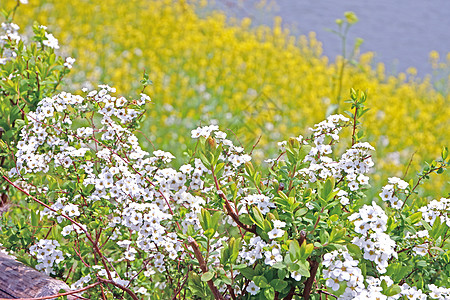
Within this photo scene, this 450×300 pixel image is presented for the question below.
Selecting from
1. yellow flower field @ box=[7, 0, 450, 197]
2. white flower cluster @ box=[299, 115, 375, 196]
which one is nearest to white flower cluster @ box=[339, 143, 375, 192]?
white flower cluster @ box=[299, 115, 375, 196]

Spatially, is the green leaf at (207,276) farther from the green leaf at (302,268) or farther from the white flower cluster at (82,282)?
the white flower cluster at (82,282)

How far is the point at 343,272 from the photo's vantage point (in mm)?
1437

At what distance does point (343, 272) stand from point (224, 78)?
4.43 m

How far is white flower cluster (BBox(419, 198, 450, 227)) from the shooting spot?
173 cm

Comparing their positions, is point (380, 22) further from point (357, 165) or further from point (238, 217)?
point (238, 217)

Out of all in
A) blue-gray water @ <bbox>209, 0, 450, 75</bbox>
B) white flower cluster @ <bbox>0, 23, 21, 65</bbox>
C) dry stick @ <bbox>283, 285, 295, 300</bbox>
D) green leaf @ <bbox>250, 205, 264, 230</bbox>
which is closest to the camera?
green leaf @ <bbox>250, 205, 264, 230</bbox>

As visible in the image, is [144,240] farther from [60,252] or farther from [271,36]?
[271,36]

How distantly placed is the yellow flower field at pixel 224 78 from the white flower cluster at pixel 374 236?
8.76 feet

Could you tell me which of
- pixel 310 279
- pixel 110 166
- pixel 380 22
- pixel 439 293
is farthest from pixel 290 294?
pixel 380 22

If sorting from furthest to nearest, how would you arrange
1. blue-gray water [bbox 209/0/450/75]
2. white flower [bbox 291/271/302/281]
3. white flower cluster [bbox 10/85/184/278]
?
blue-gray water [bbox 209/0/450/75]
white flower cluster [bbox 10/85/184/278]
white flower [bbox 291/271/302/281]

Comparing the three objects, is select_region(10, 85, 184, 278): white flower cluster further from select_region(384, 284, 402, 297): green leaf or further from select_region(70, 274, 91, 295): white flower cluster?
select_region(384, 284, 402, 297): green leaf

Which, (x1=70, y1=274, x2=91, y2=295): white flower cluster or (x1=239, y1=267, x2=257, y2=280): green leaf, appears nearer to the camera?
(x1=239, y1=267, x2=257, y2=280): green leaf

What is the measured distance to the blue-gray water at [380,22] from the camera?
8.32m

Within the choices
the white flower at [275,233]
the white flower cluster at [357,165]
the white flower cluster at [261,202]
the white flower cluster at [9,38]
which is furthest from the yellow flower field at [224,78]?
the white flower at [275,233]
